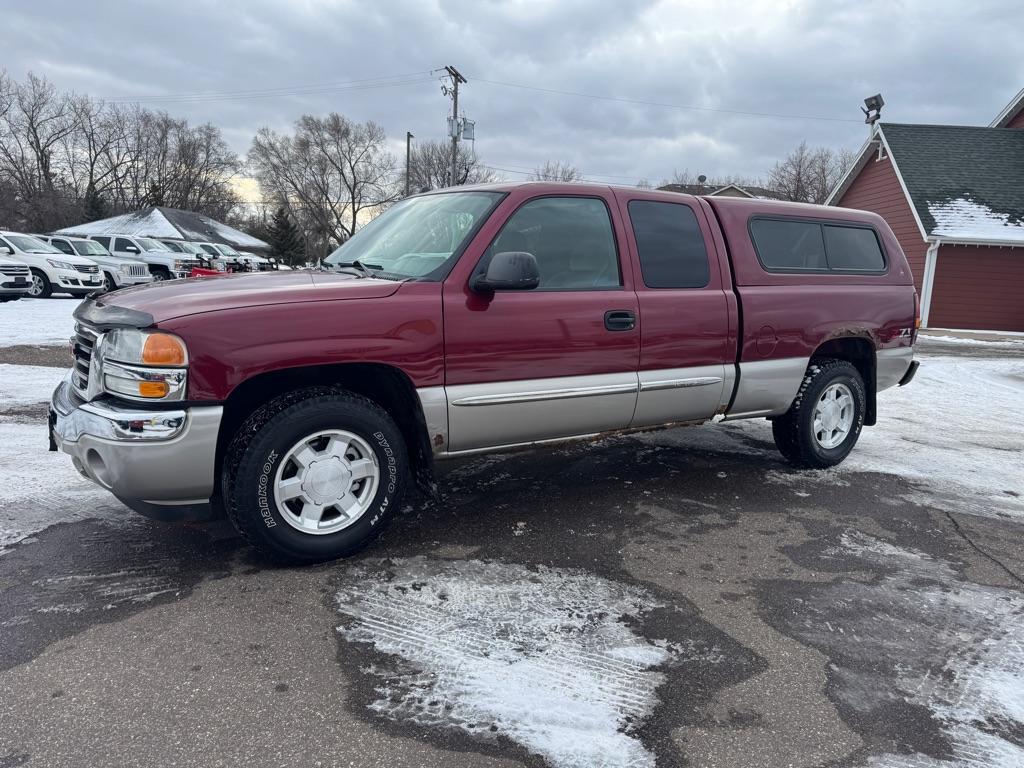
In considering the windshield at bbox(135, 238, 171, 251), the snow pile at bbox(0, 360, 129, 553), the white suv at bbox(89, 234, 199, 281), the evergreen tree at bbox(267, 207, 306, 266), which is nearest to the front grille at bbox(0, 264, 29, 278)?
the white suv at bbox(89, 234, 199, 281)

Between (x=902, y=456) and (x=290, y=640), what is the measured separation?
5.09m

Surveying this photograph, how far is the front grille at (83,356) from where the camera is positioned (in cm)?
335

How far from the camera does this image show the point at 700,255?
4.54m

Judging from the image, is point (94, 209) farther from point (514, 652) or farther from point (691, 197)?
point (514, 652)

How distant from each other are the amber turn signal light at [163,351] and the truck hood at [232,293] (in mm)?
80

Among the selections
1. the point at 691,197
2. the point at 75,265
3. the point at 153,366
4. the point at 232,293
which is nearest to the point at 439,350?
the point at 232,293

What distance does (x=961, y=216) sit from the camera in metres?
20.5

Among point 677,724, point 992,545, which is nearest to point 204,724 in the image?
point 677,724

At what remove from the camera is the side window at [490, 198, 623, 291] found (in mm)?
3908

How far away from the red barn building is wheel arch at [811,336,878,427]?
1757cm

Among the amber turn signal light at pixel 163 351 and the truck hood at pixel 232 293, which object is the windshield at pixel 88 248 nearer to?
the truck hood at pixel 232 293

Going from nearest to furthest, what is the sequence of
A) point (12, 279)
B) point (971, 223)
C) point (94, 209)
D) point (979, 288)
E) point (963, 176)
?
point (12, 279), point (971, 223), point (979, 288), point (963, 176), point (94, 209)

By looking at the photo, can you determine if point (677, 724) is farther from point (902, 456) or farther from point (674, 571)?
point (902, 456)

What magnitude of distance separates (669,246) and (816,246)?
148 cm
